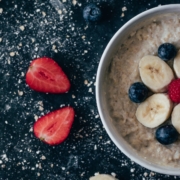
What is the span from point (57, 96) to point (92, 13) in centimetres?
31

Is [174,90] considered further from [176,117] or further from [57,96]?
[57,96]

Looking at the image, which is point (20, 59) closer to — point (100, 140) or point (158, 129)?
point (100, 140)

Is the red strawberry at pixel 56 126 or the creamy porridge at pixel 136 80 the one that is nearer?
the creamy porridge at pixel 136 80

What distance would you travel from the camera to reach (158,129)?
137 cm

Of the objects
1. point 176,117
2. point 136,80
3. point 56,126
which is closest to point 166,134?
point 176,117

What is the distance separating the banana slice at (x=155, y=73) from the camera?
135cm

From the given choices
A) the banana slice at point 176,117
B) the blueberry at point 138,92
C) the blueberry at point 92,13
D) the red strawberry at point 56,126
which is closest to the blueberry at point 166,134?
the banana slice at point 176,117

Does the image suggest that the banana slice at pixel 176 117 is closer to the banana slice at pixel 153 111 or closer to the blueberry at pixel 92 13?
the banana slice at pixel 153 111

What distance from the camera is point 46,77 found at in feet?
5.00

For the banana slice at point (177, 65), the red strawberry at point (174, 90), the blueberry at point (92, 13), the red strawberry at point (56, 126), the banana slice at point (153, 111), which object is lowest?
the red strawberry at point (56, 126)

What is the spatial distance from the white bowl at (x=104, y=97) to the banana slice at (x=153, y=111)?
0.10 meters

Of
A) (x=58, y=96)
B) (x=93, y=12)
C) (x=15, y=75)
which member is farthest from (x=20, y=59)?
(x=93, y=12)

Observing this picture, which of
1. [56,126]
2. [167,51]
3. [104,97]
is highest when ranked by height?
[167,51]

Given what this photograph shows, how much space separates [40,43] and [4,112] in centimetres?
28
